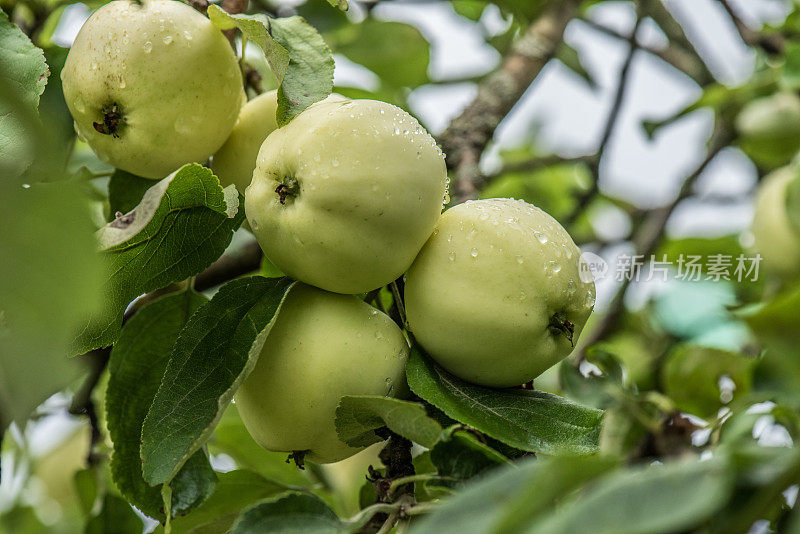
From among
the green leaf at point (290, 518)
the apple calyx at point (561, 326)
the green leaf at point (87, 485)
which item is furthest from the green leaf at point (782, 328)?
the green leaf at point (87, 485)

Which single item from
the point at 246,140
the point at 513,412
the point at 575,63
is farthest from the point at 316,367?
the point at 575,63

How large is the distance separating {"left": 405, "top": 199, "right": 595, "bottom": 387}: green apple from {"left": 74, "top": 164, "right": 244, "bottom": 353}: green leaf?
19cm

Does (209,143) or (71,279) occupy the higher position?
(71,279)

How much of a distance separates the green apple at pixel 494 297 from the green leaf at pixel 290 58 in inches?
6.7

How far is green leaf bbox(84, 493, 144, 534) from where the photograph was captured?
1104 mm

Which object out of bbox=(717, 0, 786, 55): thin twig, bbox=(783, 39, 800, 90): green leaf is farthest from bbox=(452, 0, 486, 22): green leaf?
bbox=(783, 39, 800, 90): green leaf

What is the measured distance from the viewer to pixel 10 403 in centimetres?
35

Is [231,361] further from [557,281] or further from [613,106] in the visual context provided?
[613,106]

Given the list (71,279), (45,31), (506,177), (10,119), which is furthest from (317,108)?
(506,177)

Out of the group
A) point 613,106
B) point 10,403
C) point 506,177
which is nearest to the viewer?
point 10,403

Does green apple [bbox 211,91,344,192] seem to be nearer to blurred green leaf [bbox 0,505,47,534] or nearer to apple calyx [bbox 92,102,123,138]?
apple calyx [bbox 92,102,123,138]

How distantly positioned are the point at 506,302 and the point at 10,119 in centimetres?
45

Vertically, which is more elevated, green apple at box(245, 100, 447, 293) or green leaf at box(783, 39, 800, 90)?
green apple at box(245, 100, 447, 293)

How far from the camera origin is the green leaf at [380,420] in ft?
2.09
